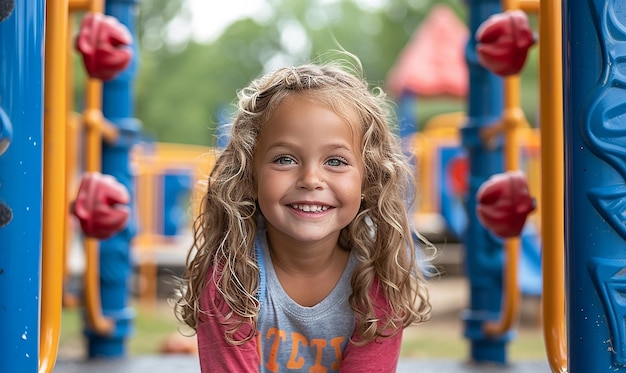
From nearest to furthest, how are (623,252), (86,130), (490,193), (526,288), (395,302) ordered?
(623,252) < (395,302) < (490,193) < (86,130) < (526,288)

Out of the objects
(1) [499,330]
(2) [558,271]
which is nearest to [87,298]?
(1) [499,330]

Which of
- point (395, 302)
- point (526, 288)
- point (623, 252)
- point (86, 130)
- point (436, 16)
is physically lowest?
point (526, 288)

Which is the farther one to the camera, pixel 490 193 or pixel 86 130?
pixel 86 130

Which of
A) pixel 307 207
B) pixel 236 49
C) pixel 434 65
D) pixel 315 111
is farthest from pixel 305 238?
pixel 236 49

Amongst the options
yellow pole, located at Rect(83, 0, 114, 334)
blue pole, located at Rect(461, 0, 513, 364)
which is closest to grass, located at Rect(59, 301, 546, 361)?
blue pole, located at Rect(461, 0, 513, 364)

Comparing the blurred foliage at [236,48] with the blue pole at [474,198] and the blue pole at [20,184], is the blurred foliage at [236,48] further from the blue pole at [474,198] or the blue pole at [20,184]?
the blue pole at [20,184]

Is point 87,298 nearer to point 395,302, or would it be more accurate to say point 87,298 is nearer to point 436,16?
point 395,302

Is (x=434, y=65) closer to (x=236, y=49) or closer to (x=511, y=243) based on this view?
(x=511, y=243)

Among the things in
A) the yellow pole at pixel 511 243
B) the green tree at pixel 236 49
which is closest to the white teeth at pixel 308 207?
the yellow pole at pixel 511 243

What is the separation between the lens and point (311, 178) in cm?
125

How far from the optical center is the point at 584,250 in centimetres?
103

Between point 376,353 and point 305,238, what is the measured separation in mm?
218

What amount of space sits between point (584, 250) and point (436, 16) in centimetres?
826

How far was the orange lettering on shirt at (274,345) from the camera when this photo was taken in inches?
53.2
